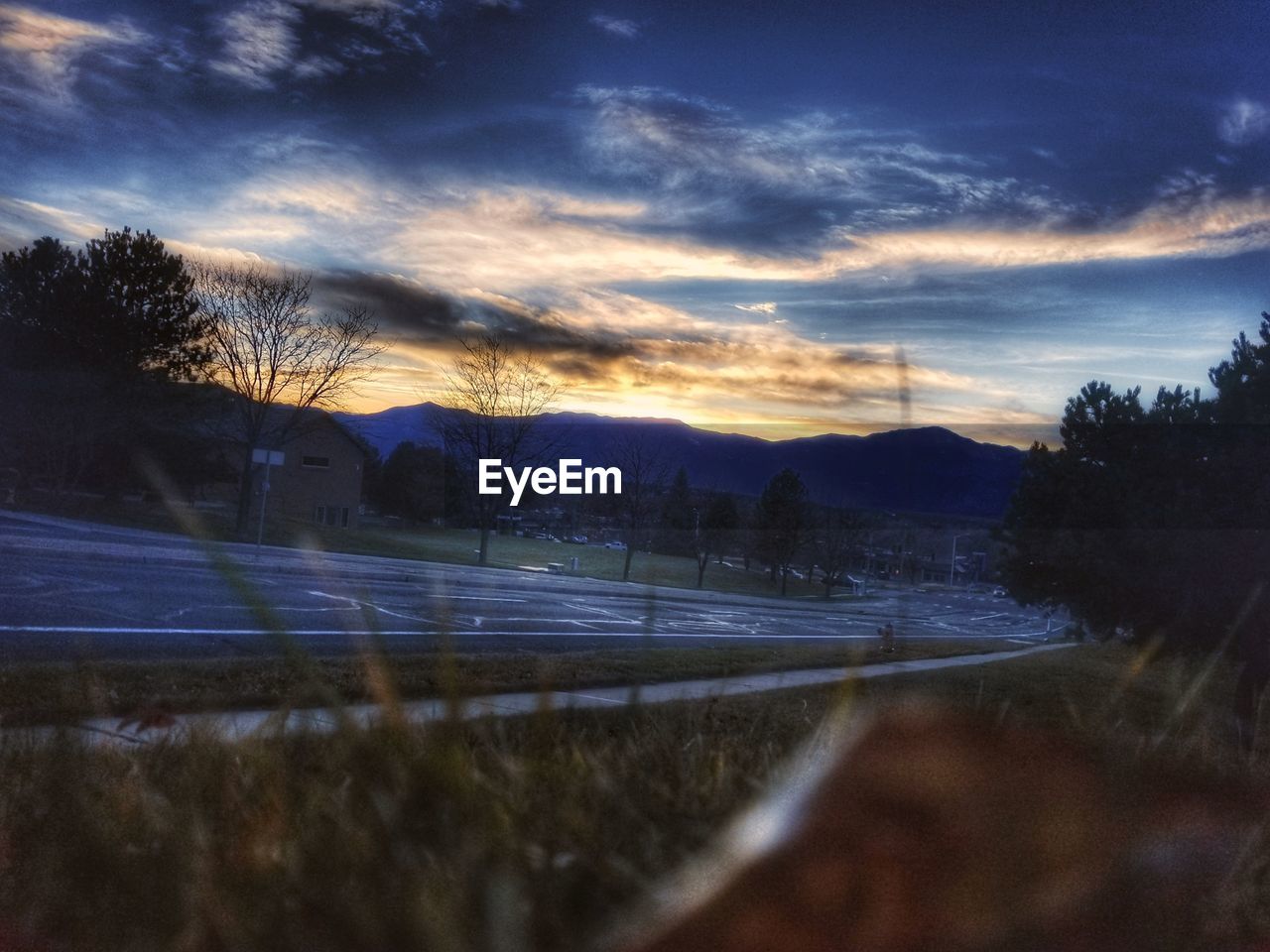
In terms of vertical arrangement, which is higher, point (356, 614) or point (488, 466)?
point (488, 466)

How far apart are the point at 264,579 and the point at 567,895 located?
18694 mm

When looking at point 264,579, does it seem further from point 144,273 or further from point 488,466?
point 144,273

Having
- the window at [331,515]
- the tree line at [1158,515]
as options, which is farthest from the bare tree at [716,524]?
the tree line at [1158,515]

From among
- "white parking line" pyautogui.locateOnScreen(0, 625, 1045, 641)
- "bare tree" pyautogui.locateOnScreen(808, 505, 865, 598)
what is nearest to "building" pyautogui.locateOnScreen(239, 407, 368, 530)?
"bare tree" pyautogui.locateOnScreen(808, 505, 865, 598)

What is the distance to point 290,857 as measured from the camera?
4.55 meters

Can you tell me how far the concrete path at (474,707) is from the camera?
22.6ft

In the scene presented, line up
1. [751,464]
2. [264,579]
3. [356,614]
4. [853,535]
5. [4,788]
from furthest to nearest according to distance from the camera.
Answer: [751,464]
[853,535]
[264,579]
[356,614]
[4,788]

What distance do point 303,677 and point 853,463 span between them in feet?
47.4

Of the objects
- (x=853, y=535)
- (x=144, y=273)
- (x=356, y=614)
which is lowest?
(x=356, y=614)

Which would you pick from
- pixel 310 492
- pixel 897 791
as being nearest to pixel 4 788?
pixel 897 791

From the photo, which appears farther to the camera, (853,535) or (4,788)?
Result: (853,535)

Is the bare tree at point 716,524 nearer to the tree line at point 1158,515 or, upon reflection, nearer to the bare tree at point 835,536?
the bare tree at point 835,536

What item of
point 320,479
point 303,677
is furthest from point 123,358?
point 303,677

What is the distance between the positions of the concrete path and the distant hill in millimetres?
2879
